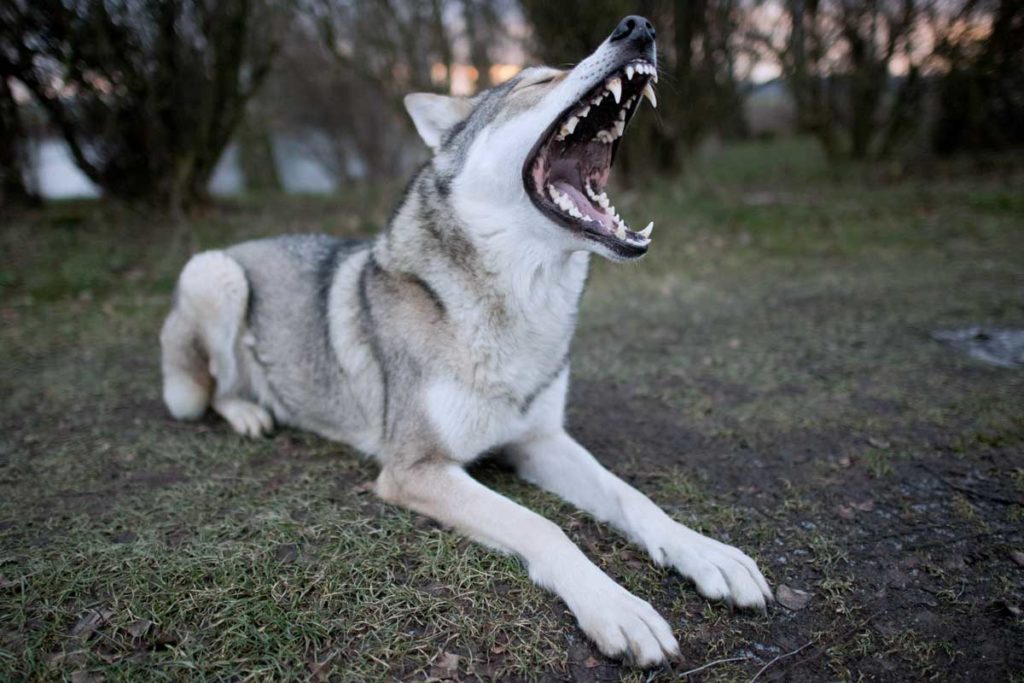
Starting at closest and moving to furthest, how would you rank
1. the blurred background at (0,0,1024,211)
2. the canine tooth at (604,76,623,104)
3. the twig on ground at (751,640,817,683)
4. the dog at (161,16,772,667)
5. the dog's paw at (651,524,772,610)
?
the twig on ground at (751,640,817,683), the dog's paw at (651,524,772,610), the dog at (161,16,772,667), the canine tooth at (604,76,623,104), the blurred background at (0,0,1024,211)

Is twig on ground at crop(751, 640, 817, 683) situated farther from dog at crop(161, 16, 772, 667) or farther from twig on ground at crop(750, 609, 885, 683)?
dog at crop(161, 16, 772, 667)

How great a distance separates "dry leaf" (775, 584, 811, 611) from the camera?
2.30 m

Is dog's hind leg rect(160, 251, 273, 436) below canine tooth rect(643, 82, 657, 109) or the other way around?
below

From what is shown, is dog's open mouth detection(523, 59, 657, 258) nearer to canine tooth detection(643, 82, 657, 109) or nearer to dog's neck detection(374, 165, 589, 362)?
canine tooth detection(643, 82, 657, 109)

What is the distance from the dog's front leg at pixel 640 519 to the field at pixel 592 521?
0.07 m

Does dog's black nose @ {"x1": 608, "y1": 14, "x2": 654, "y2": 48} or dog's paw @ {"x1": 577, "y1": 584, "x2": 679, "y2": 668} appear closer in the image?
dog's paw @ {"x1": 577, "y1": 584, "x2": 679, "y2": 668}

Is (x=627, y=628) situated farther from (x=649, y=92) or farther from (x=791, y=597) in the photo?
(x=649, y=92)

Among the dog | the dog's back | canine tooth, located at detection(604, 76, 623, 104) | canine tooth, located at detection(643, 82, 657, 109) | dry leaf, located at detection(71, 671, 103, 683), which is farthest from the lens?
the dog's back

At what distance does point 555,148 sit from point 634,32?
0.59 m

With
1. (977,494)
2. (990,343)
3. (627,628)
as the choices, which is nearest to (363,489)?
(627,628)

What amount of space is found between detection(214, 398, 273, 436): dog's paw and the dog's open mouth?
6.98 ft

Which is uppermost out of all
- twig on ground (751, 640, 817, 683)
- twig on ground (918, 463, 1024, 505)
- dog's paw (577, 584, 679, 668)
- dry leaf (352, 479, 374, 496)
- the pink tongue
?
the pink tongue

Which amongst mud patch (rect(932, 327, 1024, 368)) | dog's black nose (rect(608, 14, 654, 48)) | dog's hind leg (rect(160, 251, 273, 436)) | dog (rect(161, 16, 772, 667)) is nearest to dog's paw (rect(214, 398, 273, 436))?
dog's hind leg (rect(160, 251, 273, 436))

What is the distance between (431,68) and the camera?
11430 millimetres
